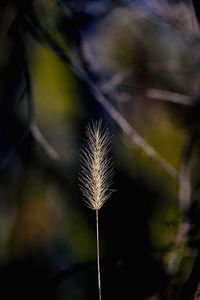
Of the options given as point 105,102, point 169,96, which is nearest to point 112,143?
point 105,102

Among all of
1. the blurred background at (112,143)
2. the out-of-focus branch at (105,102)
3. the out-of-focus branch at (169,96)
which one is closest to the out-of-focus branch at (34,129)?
the blurred background at (112,143)

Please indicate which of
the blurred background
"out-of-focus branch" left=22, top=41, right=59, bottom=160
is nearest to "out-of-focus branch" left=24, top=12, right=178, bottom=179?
the blurred background

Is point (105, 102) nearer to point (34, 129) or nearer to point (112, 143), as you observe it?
point (112, 143)

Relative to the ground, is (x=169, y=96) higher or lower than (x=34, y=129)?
higher

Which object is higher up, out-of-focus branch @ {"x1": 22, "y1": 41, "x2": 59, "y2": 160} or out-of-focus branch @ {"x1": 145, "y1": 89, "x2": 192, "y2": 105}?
out-of-focus branch @ {"x1": 145, "y1": 89, "x2": 192, "y2": 105}

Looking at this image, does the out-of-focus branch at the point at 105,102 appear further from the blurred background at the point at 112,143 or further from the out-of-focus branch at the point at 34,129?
the out-of-focus branch at the point at 34,129

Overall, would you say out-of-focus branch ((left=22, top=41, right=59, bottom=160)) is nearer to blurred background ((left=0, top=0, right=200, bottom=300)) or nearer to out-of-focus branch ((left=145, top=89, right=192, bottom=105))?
blurred background ((left=0, top=0, right=200, bottom=300))

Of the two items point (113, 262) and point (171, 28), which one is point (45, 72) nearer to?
point (171, 28)

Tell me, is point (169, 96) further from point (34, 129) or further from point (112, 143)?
point (34, 129)

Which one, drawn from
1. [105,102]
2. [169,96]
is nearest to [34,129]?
[105,102]
